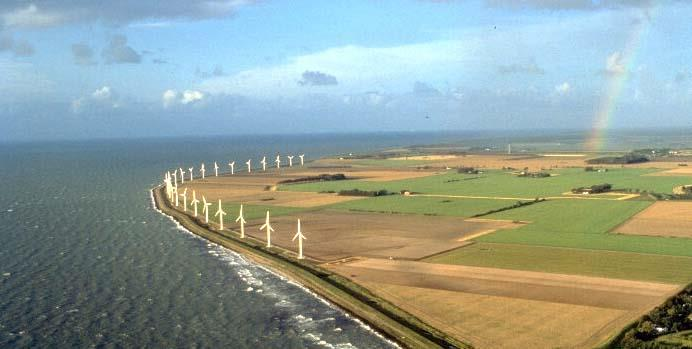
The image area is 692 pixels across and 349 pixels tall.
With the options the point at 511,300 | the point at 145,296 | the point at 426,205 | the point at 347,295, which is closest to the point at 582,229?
the point at 426,205

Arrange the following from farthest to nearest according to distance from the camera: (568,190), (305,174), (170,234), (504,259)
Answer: (305,174), (568,190), (170,234), (504,259)

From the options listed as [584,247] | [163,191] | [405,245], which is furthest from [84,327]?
[163,191]

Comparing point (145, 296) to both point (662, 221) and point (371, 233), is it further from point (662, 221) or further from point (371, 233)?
point (662, 221)

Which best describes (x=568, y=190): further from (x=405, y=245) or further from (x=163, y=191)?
(x=163, y=191)

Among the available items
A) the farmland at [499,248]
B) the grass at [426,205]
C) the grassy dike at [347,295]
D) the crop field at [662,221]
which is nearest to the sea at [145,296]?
the grassy dike at [347,295]

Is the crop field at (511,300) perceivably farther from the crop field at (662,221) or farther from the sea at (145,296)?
the crop field at (662,221)

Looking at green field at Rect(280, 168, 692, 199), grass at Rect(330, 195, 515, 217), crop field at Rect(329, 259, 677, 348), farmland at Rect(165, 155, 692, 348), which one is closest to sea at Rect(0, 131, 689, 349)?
crop field at Rect(329, 259, 677, 348)
